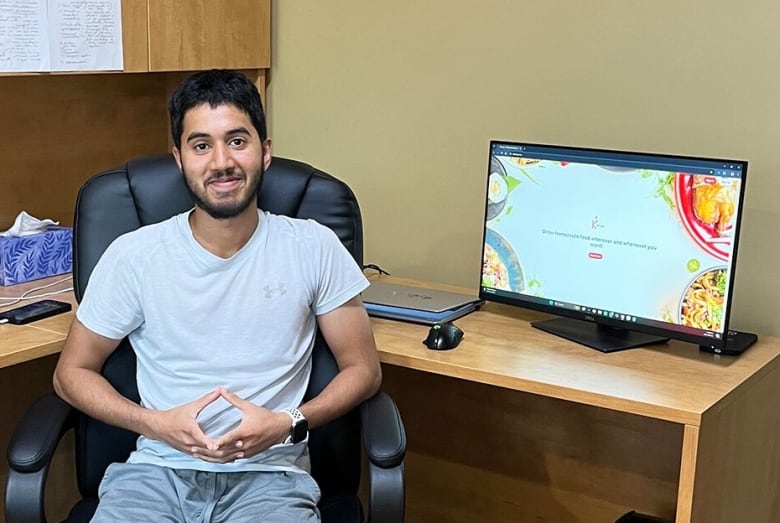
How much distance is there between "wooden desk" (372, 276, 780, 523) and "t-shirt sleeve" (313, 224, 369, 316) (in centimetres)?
18

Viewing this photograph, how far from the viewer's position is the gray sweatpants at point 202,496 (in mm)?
1765

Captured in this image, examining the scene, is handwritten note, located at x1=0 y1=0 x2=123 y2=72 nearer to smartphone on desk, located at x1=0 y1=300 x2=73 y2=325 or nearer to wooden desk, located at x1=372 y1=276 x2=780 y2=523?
smartphone on desk, located at x1=0 y1=300 x2=73 y2=325

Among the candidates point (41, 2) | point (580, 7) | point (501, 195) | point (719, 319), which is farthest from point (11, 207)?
point (719, 319)

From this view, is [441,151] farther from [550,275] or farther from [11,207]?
[11,207]

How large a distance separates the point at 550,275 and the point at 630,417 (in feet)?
1.45

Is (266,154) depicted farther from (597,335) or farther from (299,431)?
(597,335)

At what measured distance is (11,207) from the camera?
8.36 feet

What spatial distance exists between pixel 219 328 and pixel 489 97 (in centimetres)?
100

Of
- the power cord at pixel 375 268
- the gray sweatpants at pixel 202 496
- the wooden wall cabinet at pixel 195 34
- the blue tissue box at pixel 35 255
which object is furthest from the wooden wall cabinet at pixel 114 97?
the gray sweatpants at pixel 202 496

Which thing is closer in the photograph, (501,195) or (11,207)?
(501,195)

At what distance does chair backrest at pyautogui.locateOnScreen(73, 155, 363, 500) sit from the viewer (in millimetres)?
1975

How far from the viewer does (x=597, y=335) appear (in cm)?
219

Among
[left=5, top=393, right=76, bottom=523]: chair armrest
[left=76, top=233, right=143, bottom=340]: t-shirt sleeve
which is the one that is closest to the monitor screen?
[left=76, top=233, right=143, bottom=340]: t-shirt sleeve

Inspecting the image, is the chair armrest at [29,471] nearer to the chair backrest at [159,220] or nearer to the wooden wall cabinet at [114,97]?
the chair backrest at [159,220]
